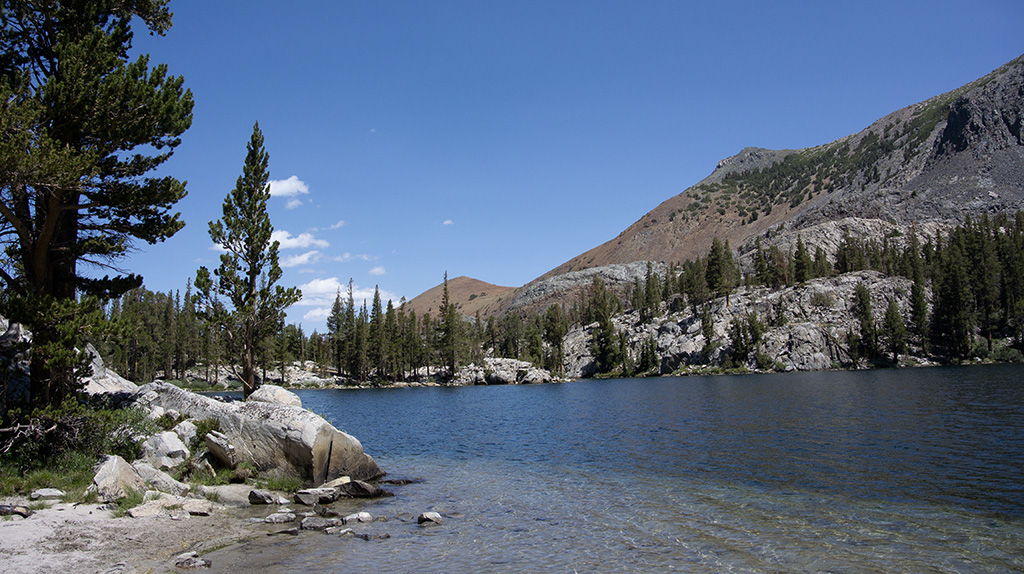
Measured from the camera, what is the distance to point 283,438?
69.7ft

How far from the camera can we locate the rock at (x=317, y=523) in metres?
15.7

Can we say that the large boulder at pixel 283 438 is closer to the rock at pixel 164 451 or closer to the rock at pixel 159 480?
the rock at pixel 164 451

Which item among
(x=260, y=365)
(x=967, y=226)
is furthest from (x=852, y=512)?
(x=967, y=226)

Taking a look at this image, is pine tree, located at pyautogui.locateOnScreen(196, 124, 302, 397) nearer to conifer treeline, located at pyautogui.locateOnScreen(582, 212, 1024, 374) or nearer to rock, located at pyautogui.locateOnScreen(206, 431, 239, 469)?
rock, located at pyautogui.locateOnScreen(206, 431, 239, 469)

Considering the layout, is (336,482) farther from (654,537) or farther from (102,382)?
(102,382)

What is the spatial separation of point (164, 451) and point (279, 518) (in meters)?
6.30

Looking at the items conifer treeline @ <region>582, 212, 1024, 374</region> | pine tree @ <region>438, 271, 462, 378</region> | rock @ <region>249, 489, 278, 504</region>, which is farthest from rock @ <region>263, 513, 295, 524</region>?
conifer treeline @ <region>582, 212, 1024, 374</region>

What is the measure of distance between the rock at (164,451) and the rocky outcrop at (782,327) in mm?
131571

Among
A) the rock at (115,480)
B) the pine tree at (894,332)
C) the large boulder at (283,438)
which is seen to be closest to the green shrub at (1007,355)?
the pine tree at (894,332)

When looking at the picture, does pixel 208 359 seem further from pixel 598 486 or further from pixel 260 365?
pixel 598 486

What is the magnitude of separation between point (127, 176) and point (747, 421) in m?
41.7

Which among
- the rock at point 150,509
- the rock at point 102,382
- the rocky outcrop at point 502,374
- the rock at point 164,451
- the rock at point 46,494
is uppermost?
the rock at point 102,382

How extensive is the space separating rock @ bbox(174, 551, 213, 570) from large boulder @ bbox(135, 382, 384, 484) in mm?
8893

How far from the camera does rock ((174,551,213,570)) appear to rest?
11.6 metres
